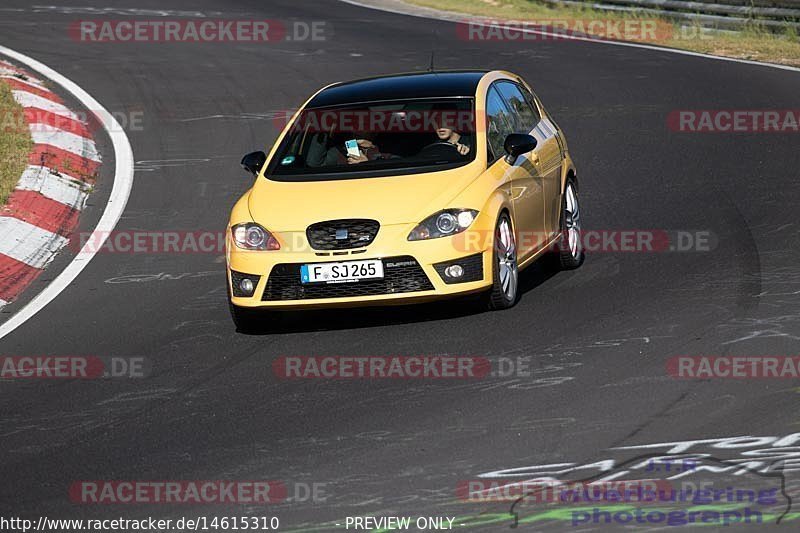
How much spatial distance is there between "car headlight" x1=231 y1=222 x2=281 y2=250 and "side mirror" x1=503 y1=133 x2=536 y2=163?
1.79m

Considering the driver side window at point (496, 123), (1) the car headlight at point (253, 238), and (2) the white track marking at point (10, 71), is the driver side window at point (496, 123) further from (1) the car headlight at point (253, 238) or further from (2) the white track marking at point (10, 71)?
(2) the white track marking at point (10, 71)

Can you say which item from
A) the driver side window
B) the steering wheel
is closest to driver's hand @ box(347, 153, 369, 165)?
the steering wheel

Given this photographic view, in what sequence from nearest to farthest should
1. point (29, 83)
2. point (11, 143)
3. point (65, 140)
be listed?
point (11, 143) < point (65, 140) < point (29, 83)

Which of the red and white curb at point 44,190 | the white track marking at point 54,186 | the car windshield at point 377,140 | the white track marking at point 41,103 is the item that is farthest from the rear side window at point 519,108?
the white track marking at point 41,103

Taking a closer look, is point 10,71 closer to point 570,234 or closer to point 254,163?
point 254,163

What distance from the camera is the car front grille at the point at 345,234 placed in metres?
9.66

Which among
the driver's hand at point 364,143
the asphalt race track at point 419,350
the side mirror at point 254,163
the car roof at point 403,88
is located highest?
the car roof at point 403,88

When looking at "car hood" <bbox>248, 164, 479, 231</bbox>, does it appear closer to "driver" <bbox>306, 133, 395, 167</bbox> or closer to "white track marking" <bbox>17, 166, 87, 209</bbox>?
"driver" <bbox>306, 133, 395, 167</bbox>

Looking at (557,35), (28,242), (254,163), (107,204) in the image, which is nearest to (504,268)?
(254,163)

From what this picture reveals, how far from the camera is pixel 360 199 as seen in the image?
Answer: 32.4ft

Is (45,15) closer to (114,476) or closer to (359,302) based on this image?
(359,302)

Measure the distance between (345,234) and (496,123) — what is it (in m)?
1.89

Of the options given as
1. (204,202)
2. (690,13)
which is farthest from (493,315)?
(690,13)

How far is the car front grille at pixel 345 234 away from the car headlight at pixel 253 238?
0.93ft
